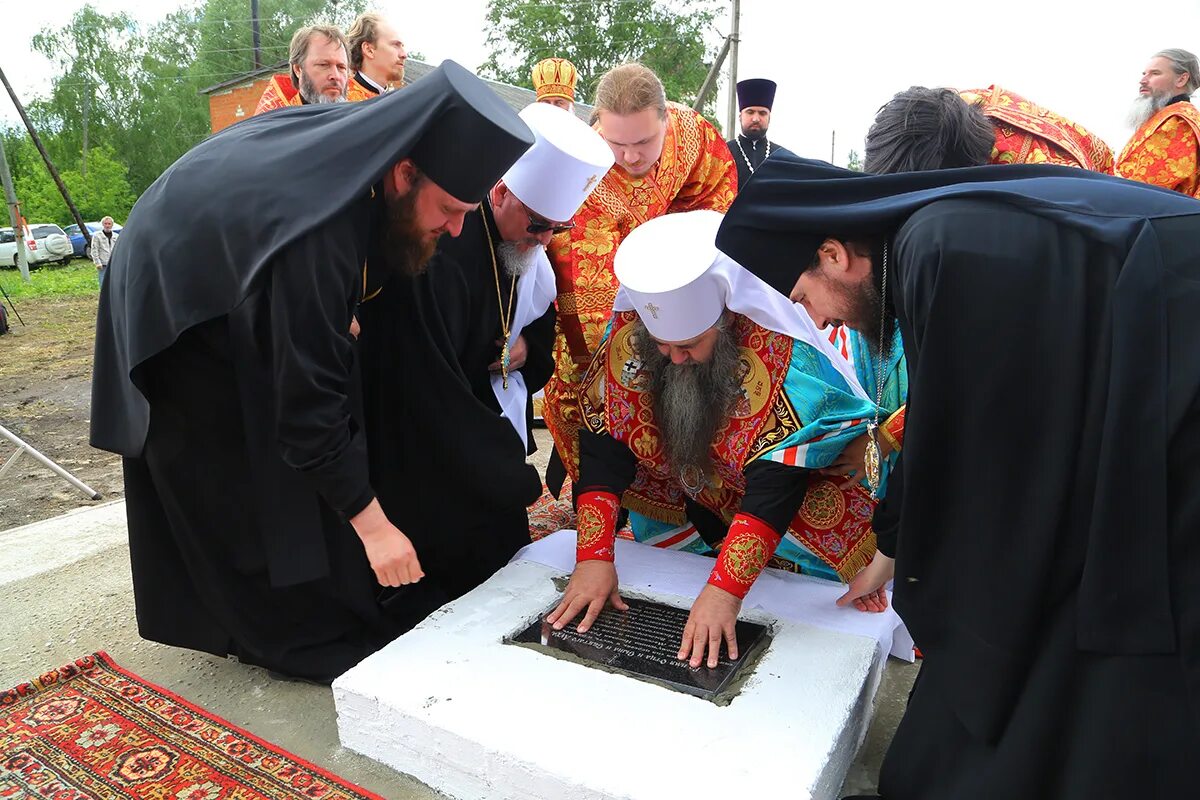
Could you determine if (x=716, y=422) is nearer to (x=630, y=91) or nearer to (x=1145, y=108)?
(x=630, y=91)

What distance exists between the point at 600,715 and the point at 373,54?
369 centimetres

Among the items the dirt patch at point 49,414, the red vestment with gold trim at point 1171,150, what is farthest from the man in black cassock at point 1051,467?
the dirt patch at point 49,414

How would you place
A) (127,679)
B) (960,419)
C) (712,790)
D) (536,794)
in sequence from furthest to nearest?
(127,679) < (536,794) < (712,790) < (960,419)

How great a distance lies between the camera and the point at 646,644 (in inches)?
92.4

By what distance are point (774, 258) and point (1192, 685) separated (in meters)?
1.07

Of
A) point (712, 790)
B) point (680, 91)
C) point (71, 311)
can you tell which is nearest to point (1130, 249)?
point (712, 790)

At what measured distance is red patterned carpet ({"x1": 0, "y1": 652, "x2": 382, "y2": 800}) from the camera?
2.14m

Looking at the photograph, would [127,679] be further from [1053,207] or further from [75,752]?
[1053,207]

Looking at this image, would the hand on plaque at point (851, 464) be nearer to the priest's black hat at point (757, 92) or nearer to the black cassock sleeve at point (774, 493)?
the black cassock sleeve at point (774, 493)

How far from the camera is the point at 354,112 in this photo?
216 cm

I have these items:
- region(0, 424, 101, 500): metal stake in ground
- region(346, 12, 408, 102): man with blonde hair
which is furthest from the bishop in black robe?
region(0, 424, 101, 500): metal stake in ground

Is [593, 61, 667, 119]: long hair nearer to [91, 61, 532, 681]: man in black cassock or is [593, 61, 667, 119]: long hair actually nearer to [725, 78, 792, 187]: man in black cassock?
[91, 61, 532, 681]: man in black cassock

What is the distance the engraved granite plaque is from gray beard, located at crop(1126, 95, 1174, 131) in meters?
4.22

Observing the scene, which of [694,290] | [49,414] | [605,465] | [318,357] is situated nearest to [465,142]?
[318,357]
